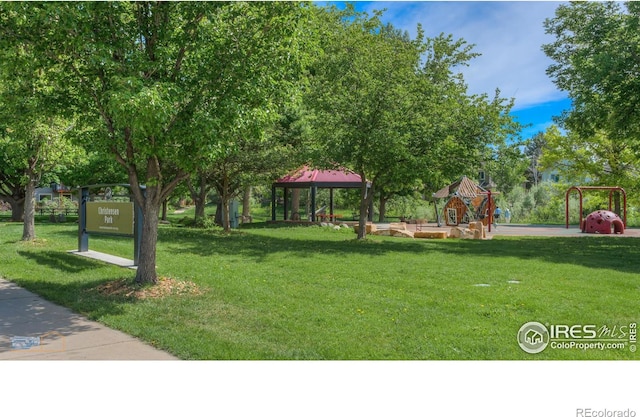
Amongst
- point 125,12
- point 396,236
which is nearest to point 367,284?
point 125,12

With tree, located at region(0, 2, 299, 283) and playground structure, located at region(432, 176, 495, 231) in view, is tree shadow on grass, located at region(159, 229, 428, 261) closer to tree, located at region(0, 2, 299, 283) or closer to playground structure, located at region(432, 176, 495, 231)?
tree, located at region(0, 2, 299, 283)

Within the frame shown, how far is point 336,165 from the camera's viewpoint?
1889 cm

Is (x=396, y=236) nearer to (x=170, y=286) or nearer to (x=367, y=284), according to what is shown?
(x=367, y=284)

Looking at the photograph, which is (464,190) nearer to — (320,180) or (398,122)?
(320,180)

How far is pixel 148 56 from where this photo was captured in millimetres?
8133

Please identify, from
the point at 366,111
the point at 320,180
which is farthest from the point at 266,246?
the point at 320,180

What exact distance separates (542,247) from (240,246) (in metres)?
10.2

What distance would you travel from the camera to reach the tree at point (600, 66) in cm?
1466

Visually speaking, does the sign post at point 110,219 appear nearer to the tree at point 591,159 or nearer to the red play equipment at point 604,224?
the red play equipment at point 604,224

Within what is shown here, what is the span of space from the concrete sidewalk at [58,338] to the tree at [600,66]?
14.5 meters

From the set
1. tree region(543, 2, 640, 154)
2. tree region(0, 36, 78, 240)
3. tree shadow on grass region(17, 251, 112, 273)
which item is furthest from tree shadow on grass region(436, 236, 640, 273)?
tree region(0, 36, 78, 240)

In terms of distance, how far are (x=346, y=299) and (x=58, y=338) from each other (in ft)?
13.4

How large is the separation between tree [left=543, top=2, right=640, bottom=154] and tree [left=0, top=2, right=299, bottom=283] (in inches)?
445

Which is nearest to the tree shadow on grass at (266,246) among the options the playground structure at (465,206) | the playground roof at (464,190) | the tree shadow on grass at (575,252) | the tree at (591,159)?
the tree shadow on grass at (575,252)
